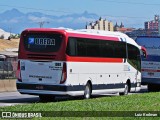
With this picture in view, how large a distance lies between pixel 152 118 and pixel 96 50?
39.7 feet

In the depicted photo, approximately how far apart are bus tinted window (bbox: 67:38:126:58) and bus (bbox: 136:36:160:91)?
16.9ft

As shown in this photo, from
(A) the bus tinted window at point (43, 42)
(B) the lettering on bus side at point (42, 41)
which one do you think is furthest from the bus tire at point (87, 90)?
(B) the lettering on bus side at point (42, 41)

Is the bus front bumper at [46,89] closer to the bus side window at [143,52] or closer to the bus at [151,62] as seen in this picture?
the bus side window at [143,52]

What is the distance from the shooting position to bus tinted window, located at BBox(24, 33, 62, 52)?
21984mm

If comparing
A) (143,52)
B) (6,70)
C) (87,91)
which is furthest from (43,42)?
(6,70)

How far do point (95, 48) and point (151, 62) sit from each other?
9375 millimetres

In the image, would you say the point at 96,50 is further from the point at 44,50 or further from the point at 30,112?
the point at 30,112

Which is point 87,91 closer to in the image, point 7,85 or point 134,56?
point 134,56

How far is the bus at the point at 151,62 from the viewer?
108 feet

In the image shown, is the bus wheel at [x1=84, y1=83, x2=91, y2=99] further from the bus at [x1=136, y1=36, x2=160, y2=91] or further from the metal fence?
the metal fence

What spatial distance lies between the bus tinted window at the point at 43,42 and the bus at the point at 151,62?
1213 centimetres

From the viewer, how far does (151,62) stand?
33094 millimetres

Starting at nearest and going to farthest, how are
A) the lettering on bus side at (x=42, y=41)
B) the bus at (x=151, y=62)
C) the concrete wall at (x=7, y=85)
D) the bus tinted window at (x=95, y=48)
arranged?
the lettering on bus side at (x=42, y=41)
the bus tinted window at (x=95, y=48)
the bus at (x=151, y=62)
the concrete wall at (x=7, y=85)

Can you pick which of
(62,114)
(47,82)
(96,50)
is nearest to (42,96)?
(47,82)
